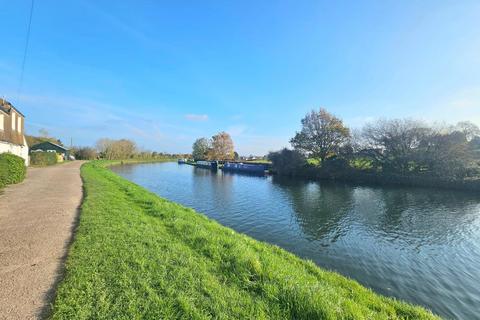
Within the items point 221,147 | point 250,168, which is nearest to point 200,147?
point 221,147

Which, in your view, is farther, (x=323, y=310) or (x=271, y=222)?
(x=271, y=222)

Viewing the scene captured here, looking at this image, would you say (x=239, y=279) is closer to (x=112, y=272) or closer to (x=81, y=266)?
(x=112, y=272)

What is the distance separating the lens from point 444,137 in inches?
1190

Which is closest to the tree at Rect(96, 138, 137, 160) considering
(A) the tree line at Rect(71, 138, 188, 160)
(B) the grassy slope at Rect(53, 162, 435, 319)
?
(A) the tree line at Rect(71, 138, 188, 160)

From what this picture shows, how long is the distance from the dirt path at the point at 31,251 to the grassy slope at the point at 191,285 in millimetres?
294

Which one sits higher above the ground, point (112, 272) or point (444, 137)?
point (444, 137)

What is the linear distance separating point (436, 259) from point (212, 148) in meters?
76.2

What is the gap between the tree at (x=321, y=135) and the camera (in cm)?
4266

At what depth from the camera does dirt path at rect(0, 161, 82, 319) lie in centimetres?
350

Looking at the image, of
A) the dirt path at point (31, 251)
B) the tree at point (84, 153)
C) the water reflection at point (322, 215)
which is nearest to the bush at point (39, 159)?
the dirt path at point (31, 251)

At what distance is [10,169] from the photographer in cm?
1463

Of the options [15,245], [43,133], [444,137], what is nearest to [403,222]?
[15,245]

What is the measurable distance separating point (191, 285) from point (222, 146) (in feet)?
254

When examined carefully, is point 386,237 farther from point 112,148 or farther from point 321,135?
point 112,148
